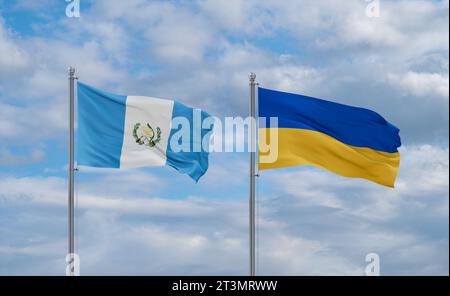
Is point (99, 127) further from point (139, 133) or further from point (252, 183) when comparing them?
point (252, 183)

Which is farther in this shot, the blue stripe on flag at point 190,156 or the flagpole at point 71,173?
the blue stripe on flag at point 190,156

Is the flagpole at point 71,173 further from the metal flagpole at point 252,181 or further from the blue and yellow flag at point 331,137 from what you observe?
the blue and yellow flag at point 331,137

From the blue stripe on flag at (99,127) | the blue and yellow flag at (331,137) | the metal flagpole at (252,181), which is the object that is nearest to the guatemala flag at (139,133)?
the blue stripe on flag at (99,127)

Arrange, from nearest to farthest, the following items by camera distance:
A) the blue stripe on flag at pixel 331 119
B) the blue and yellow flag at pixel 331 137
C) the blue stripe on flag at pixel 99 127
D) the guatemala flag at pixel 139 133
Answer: the blue stripe on flag at pixel 99 127 → the guatemala flag at pixel 139 133 → the blue and yellow flag at pixel 331 137 → the blue stripe on flag at pixel 331 119

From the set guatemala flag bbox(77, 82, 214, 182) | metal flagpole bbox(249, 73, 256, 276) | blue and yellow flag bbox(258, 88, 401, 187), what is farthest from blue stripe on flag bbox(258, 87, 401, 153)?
guatemala flag bbox(77, 82, 214, 182)

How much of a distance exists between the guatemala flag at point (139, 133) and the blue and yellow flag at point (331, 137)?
1934 millimetres

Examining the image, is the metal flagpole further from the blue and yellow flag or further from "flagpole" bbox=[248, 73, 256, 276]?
the blue and yellow flag

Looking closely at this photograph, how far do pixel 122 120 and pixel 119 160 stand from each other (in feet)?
3.83

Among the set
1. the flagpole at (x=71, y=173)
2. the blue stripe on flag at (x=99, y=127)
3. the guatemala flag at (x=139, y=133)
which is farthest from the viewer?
the guatemala flag at (x=139, y=133)

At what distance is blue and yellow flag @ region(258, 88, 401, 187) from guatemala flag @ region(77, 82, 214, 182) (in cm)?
193

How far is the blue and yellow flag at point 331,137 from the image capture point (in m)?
21.8

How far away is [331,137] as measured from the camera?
22344mm
